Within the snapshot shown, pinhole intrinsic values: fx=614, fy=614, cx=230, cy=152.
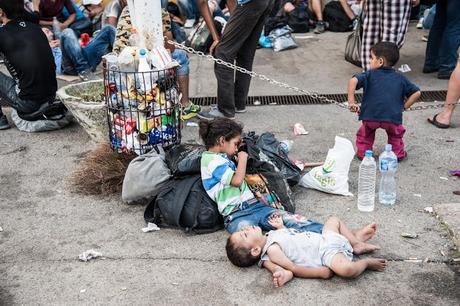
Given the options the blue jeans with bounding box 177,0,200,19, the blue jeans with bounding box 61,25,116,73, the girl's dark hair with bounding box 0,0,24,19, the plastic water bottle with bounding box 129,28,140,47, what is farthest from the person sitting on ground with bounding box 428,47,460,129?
the blue jeans with bounding box 177,0,200,19

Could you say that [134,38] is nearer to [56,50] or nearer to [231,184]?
[231,184]

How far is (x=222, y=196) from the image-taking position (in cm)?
411

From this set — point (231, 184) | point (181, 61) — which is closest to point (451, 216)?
point (231, 184)

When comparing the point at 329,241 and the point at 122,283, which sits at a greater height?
the point at 329,241

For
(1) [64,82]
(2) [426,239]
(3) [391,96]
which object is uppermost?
(3) [391,96]

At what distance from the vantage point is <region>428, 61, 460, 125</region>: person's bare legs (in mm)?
5609

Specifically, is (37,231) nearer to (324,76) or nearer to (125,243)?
(125,243)

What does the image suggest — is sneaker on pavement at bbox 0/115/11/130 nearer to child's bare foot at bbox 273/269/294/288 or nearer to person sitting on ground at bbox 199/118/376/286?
person sitting on ground at bbox 199/118/376/286

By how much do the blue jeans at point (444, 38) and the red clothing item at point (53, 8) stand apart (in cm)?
505

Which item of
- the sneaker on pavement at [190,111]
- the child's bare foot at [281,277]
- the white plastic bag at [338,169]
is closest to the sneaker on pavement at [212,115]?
the sneaker on pavement at [190,111]

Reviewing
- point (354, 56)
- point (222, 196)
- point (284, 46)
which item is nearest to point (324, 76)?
point (354, 56)

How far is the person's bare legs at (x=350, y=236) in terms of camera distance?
3.79 metres

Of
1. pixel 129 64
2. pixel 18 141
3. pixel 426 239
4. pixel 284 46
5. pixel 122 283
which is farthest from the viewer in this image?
pixel 284 46

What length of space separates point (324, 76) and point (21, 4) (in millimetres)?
3638
